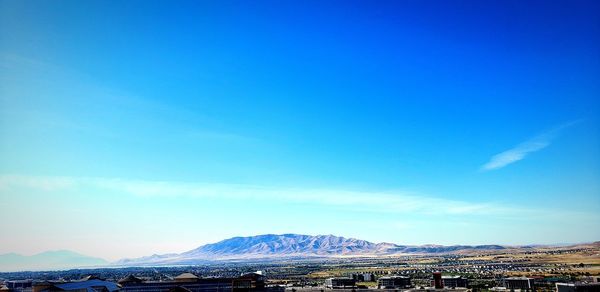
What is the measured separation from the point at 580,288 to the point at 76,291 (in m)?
135

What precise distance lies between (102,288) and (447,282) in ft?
382

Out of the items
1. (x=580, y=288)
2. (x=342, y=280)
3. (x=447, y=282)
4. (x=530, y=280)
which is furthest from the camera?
(x=342, y=280)

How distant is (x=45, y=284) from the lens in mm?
127500

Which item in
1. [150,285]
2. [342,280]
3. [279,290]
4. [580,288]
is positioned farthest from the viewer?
[342,280]

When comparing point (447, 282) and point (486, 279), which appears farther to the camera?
point (486, 279)

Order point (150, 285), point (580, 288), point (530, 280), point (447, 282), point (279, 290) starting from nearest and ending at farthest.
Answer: point (580, 288) < point (279, 290) < point (150, 285) < point (530, 280) < point (447, 282)

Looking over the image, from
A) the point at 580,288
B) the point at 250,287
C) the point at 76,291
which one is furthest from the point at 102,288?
the point at 580,288

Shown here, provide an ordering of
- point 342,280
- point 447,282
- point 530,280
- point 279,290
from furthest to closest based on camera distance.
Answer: point 342,280, point 447,282, point 530,280, point 279,290

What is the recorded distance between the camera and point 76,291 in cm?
12631

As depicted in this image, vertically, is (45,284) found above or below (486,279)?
above

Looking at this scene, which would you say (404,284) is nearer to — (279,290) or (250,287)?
(279,290)

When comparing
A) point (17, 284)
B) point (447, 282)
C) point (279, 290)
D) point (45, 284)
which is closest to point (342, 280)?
point (447, 282)

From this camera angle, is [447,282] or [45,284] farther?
[447,282]

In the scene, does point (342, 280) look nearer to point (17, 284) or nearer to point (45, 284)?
point (45, 284)
